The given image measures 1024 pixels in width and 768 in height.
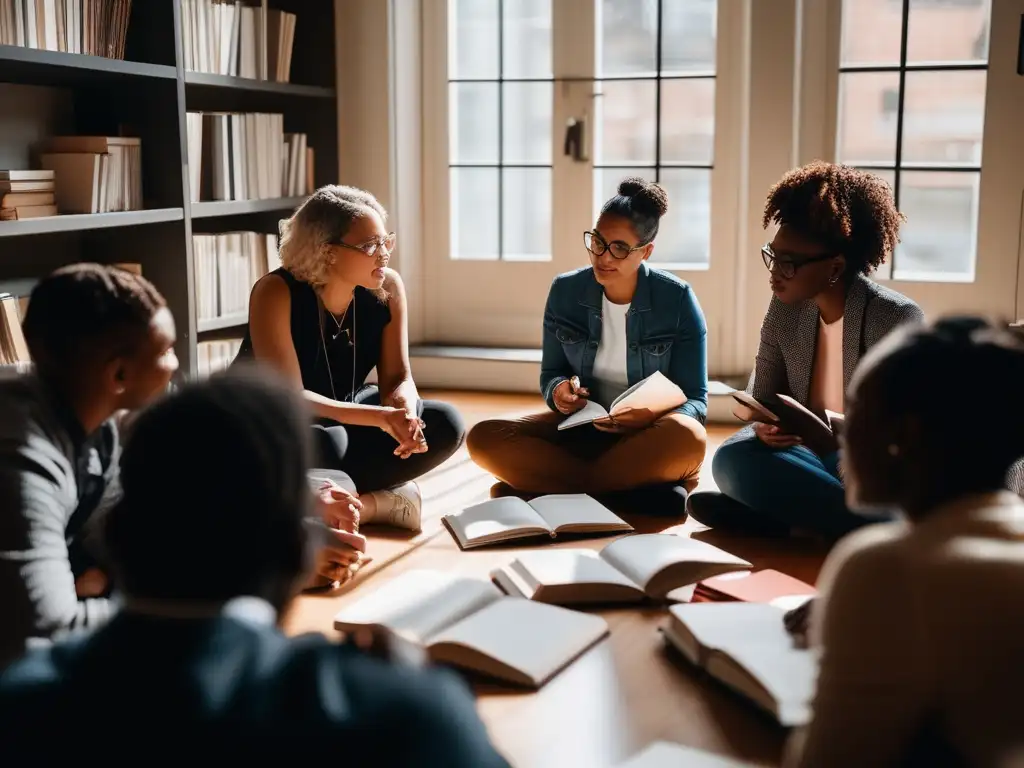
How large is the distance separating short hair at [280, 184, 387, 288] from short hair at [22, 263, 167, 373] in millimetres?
1188

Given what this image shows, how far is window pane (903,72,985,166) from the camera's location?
379 centimetres

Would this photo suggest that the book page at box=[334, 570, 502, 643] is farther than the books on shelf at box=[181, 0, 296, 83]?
No

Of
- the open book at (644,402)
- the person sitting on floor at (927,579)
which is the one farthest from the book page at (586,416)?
the person sitting on floor at (927,579)

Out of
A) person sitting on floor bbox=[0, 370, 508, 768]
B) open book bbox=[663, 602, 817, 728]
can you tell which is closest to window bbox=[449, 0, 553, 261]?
open book bbox=[663, 602, 817, 728]

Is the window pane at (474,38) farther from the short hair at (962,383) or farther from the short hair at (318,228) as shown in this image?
the short hair at (962,383)

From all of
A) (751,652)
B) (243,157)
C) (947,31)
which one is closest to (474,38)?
(243,157)

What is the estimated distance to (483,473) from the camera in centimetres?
320

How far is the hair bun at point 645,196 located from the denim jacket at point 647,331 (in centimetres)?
18

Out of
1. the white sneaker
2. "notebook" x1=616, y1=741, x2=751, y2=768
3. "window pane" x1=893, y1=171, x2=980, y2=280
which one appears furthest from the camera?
"window pane" x1=893, y1=171, x2=980, y2=280

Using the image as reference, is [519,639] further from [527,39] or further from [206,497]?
[527,39]

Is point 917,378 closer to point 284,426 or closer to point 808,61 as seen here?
point 284,426

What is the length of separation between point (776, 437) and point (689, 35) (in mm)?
2054

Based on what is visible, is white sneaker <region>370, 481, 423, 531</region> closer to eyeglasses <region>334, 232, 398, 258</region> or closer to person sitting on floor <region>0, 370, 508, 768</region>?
eyeglasses <region>334, 232, 398, 258</region>

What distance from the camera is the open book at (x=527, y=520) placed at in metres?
2.47
